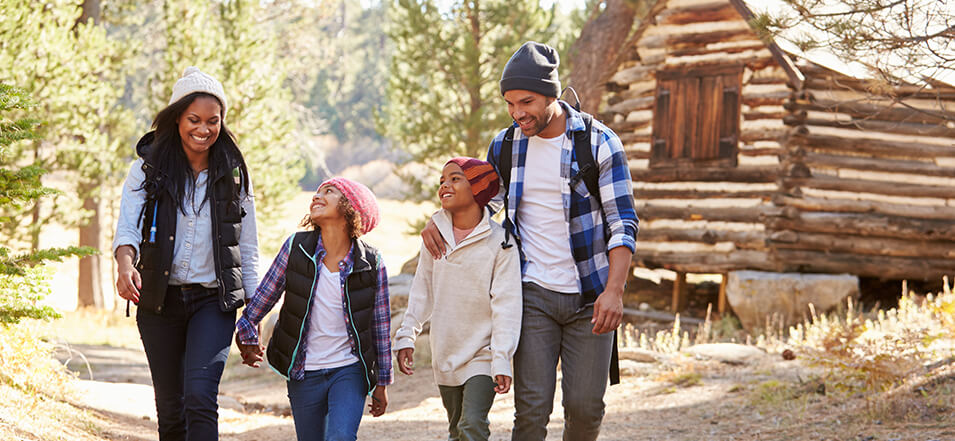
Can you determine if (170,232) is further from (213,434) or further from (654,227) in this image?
(654,227)

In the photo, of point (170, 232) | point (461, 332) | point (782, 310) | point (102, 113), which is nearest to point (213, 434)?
point (170, 232)

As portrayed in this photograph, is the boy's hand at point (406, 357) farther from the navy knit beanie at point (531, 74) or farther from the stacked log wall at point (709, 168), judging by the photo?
the stacked log wall at point (709, 168)

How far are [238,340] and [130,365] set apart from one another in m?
8.56

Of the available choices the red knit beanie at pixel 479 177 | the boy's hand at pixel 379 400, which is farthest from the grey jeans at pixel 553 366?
the boy's hand at pixel 379 400

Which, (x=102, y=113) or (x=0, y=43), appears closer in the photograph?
(x=0, y=43)

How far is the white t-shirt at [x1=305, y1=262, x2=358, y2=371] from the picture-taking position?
13.5 ft

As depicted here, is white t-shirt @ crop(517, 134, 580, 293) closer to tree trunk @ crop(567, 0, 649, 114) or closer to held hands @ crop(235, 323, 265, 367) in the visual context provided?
held hands @ crop(235, 323, 265, 367)

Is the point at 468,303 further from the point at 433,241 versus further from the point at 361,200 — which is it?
the point at 361,200

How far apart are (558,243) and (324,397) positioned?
1308mm

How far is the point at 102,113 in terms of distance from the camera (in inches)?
651

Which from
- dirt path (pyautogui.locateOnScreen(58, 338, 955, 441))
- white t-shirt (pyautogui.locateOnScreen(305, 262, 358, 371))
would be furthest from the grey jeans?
dirt path (pyautogui.locateOnScreen(58, 338, 955, 441))

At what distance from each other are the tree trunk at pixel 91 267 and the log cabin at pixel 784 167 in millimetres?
10848

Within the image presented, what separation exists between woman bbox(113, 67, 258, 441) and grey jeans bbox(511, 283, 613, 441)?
1.38m

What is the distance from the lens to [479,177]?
4.24 m
